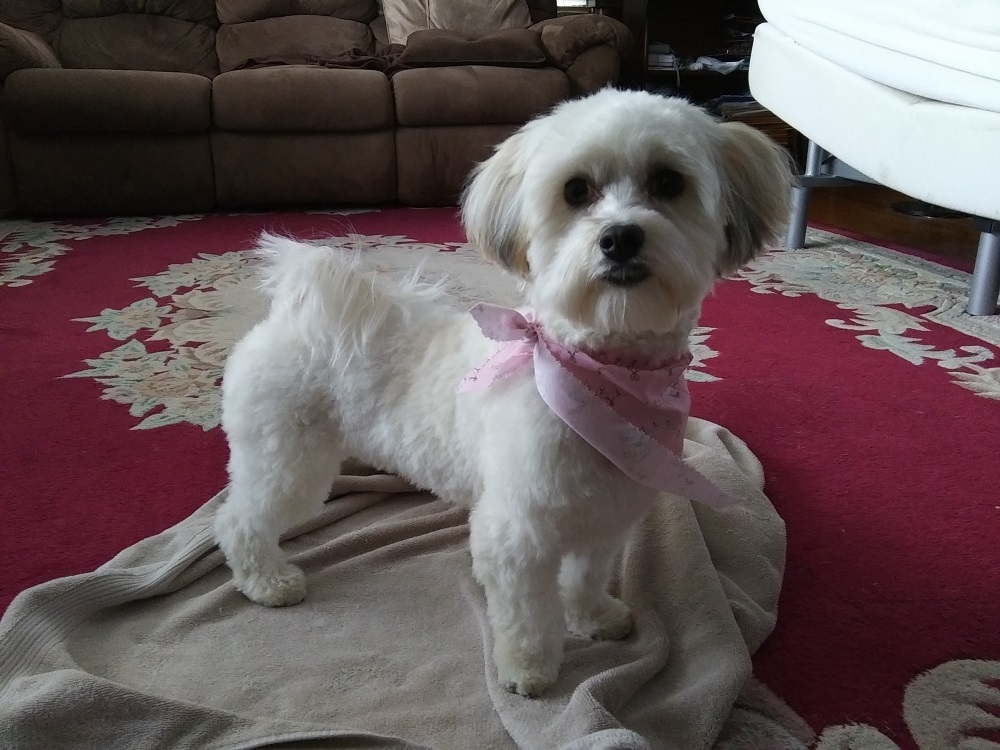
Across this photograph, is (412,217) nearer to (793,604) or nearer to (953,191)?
(953,191)

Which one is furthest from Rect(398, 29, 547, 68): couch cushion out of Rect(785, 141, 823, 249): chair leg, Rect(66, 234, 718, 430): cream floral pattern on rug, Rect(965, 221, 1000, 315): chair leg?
Rect(965, 221, 1000, 315): chair leg

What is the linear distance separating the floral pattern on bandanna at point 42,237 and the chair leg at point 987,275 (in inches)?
97.6

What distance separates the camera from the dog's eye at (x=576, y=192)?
0.82 m

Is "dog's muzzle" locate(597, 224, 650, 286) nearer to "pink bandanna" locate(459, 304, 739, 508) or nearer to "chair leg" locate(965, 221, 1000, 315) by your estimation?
"pink bandanna" locate(459, 304, 739, 508)

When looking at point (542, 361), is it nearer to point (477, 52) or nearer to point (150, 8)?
point (477, 52)

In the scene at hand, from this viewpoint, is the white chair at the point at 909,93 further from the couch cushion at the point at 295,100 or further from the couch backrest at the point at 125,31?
the couch backrest at the point at 125,31

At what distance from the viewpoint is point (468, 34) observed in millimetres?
3584

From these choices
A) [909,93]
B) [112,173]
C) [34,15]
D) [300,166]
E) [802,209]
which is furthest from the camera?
[34,15]

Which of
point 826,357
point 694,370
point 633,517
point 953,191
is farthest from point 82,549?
point 953,191

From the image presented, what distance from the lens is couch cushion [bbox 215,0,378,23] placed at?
3798mm

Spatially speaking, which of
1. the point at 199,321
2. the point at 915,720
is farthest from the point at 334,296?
the point at 199,321

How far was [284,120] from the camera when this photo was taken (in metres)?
3.04

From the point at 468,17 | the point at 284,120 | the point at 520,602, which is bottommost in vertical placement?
the point at 520,602

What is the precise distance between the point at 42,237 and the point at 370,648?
95.6 inches
